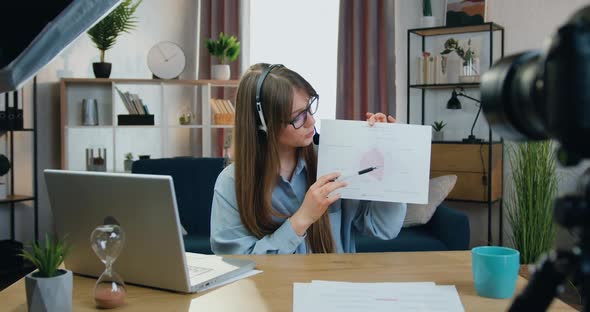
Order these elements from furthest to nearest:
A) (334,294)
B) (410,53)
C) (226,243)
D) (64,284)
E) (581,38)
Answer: (410,53), (226,243), (334,294), (64,284), (581,38)

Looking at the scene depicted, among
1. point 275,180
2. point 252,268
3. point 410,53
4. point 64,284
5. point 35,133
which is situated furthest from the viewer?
point 410,53

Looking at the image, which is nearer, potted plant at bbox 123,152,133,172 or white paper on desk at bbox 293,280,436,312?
white paper on desk at bbox 293,280,436,312

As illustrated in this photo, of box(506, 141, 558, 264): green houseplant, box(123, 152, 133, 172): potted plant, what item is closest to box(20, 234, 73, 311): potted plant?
box(506, 141, 558, 264): green houseplant

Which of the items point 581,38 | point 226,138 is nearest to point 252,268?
point 581,38

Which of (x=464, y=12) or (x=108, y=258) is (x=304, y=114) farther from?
(x=464, y=12)

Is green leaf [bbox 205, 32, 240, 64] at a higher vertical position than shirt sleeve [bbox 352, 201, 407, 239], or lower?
higher

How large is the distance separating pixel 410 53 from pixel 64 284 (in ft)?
12.1

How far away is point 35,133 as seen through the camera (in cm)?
372

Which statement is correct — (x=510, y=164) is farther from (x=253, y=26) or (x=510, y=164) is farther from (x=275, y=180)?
(x=275, y=180)

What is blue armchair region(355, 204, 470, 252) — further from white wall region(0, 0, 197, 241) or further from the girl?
white wall region(0, 0, 197, 241)

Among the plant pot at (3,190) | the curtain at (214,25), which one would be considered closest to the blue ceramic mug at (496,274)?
the plant pot at (3,190)

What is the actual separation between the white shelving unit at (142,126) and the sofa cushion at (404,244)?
1676 millimetres

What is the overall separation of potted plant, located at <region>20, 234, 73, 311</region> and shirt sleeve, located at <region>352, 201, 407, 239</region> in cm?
93

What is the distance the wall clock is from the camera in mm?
4090
